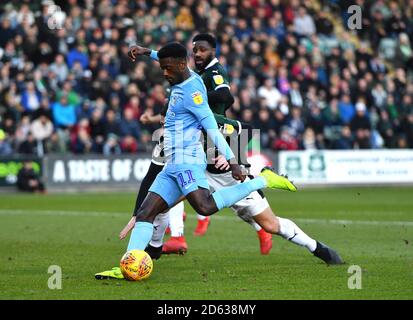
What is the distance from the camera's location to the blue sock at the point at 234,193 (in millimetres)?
9945

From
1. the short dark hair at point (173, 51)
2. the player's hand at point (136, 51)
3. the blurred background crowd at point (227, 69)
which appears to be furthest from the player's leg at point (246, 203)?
the blurred background crowd at point (227, 69)

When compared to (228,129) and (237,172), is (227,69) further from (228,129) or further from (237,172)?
(237,172)

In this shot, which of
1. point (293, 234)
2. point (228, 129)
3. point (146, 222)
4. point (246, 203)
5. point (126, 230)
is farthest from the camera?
point (228, 129)

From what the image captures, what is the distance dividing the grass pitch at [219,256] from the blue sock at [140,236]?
37cm

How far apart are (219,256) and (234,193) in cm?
251

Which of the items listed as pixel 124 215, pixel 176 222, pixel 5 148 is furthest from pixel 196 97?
pixel 5 148

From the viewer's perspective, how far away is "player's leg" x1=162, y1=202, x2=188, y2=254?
41.5 ft

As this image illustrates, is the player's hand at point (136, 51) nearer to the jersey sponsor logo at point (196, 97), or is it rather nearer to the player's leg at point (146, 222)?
the jersey sponsor logo at point (196, 97)

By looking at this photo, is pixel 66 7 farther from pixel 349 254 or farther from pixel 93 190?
pixel 349 254

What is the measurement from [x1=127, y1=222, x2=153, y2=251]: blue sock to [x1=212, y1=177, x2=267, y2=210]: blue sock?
0.75 meters

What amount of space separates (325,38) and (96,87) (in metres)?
9.35

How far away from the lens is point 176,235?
13.0 m

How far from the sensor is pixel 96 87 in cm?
2756
